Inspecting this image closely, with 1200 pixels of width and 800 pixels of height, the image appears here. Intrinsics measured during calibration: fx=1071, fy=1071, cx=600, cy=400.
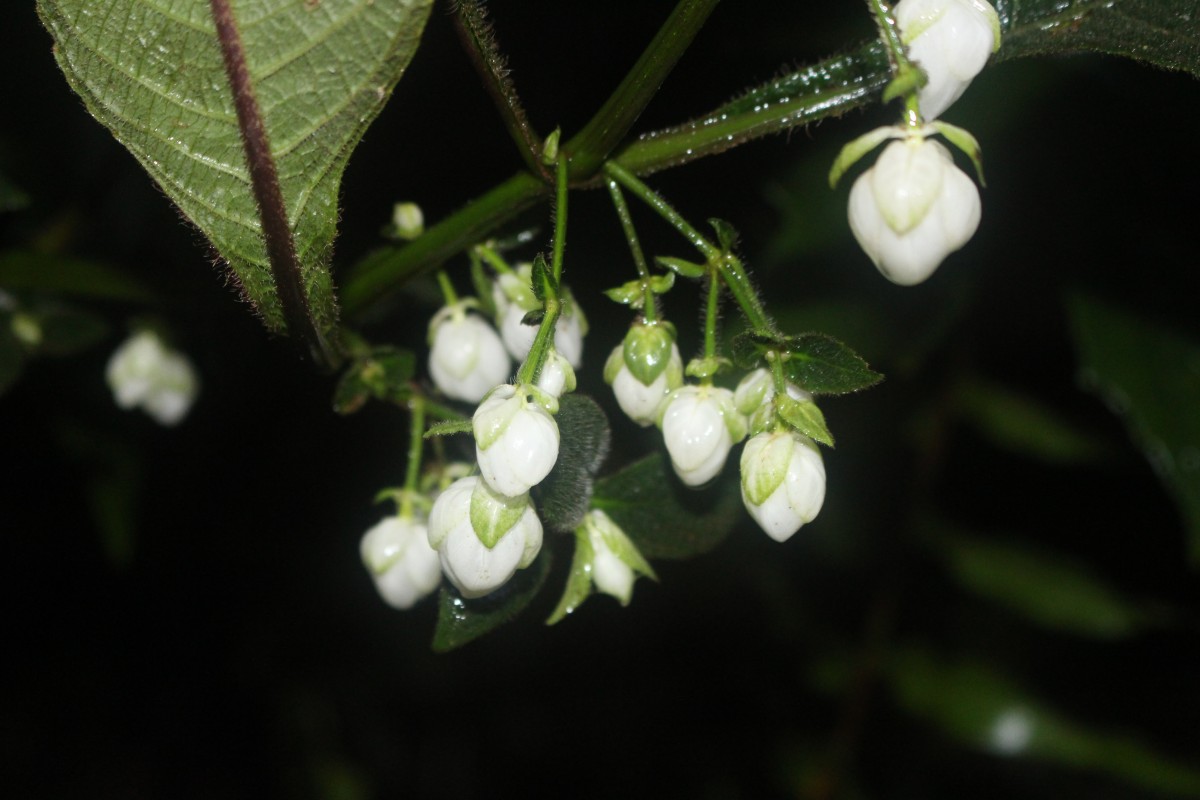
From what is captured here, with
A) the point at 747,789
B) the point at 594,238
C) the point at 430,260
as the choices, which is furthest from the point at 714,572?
the point at 430,260

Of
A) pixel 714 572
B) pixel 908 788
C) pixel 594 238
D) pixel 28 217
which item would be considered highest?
pixel 28 217

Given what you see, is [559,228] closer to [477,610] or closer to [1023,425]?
[477,610]

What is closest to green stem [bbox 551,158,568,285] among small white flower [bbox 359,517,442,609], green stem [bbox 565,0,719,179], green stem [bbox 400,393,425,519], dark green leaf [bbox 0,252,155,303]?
green stem [bbox 565,0,719,179]

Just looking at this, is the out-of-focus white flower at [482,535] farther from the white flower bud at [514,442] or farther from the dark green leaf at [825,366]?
the dark green leaf at [825,366]

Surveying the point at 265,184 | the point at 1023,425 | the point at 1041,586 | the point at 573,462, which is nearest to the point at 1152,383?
the point at 1023,425

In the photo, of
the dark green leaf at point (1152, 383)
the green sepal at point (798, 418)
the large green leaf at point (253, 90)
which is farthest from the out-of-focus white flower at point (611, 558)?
the dark green leaf at point (1152, 383)

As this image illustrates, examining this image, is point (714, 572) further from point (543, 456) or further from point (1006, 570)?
point (543, 456)

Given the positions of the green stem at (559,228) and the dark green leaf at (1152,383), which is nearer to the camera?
the green stem at (559,228)
